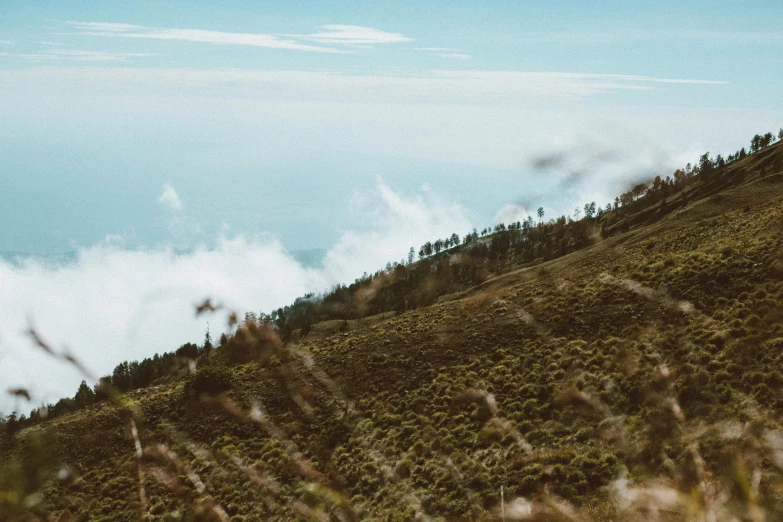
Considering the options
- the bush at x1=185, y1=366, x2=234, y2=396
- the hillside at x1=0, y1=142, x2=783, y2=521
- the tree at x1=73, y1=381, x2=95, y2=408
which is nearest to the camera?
the hillside at x1=0, y1=142, x2=783, y2=521

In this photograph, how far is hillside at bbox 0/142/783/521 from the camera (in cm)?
2275

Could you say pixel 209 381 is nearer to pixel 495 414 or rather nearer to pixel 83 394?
pixel 495 414

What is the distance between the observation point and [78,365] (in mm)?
3615

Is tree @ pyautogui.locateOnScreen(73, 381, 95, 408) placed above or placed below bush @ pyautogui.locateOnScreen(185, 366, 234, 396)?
above

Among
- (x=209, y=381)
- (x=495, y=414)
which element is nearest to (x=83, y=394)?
(x=209, y=381)

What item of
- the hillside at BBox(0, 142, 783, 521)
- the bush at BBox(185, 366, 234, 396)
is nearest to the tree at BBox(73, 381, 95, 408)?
the bush at BBox(185, 366, 234, 396)

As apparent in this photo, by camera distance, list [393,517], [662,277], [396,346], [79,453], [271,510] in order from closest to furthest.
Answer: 1. [393,517]
2. [271,510]
3. [79,453]
4. [662,277]
5. [396,346]

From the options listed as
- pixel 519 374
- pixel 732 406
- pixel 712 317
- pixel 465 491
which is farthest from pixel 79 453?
pixel 712 317

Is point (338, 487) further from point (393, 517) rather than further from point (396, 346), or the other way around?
point (396, 346)

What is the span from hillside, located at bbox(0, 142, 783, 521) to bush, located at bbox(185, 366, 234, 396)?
234 mm

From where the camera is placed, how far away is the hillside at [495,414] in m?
22.8

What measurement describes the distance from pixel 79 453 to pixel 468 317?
34.6m

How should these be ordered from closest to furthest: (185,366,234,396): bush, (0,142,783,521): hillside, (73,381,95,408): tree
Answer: (0,142,783,521): hillside → (185,366,234,396): bush → (73,381,95,408): tree

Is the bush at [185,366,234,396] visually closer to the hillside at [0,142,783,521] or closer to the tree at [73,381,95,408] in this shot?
the hillside at [0,142,783,521]
